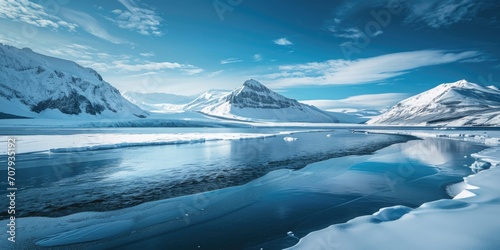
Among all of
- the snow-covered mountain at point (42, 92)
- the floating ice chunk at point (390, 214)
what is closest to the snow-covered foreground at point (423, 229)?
the floating ice chunk at point (390, 214)

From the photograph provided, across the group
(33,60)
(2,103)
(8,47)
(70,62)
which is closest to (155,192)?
(2,103)

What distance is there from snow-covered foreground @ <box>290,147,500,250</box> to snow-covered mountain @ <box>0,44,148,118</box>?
449ft

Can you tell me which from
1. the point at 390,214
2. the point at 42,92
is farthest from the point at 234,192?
the point at 42,92

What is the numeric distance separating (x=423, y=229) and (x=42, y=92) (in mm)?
159011

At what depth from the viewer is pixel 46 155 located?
59.5 ft

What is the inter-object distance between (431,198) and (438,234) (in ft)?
14.0

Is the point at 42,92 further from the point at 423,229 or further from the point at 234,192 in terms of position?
the point at 423,229

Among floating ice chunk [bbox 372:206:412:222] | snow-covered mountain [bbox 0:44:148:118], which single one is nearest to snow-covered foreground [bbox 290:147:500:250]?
floating ice chunk [bbox 372:206:412:222]

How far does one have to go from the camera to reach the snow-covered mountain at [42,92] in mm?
113125

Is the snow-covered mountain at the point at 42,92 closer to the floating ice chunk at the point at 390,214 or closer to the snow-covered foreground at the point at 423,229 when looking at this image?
the snow-covered foreground at the point at 423,229

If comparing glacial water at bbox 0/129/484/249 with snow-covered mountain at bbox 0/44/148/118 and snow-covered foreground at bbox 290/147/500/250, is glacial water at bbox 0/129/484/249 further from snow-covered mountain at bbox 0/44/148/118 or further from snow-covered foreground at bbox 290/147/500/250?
snow-covered mountain at bbox 0/44/148/118

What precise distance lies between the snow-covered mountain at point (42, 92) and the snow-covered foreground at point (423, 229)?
449 feet

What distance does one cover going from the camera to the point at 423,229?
540 centimetres

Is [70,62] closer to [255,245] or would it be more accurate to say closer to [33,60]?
[33,60]
